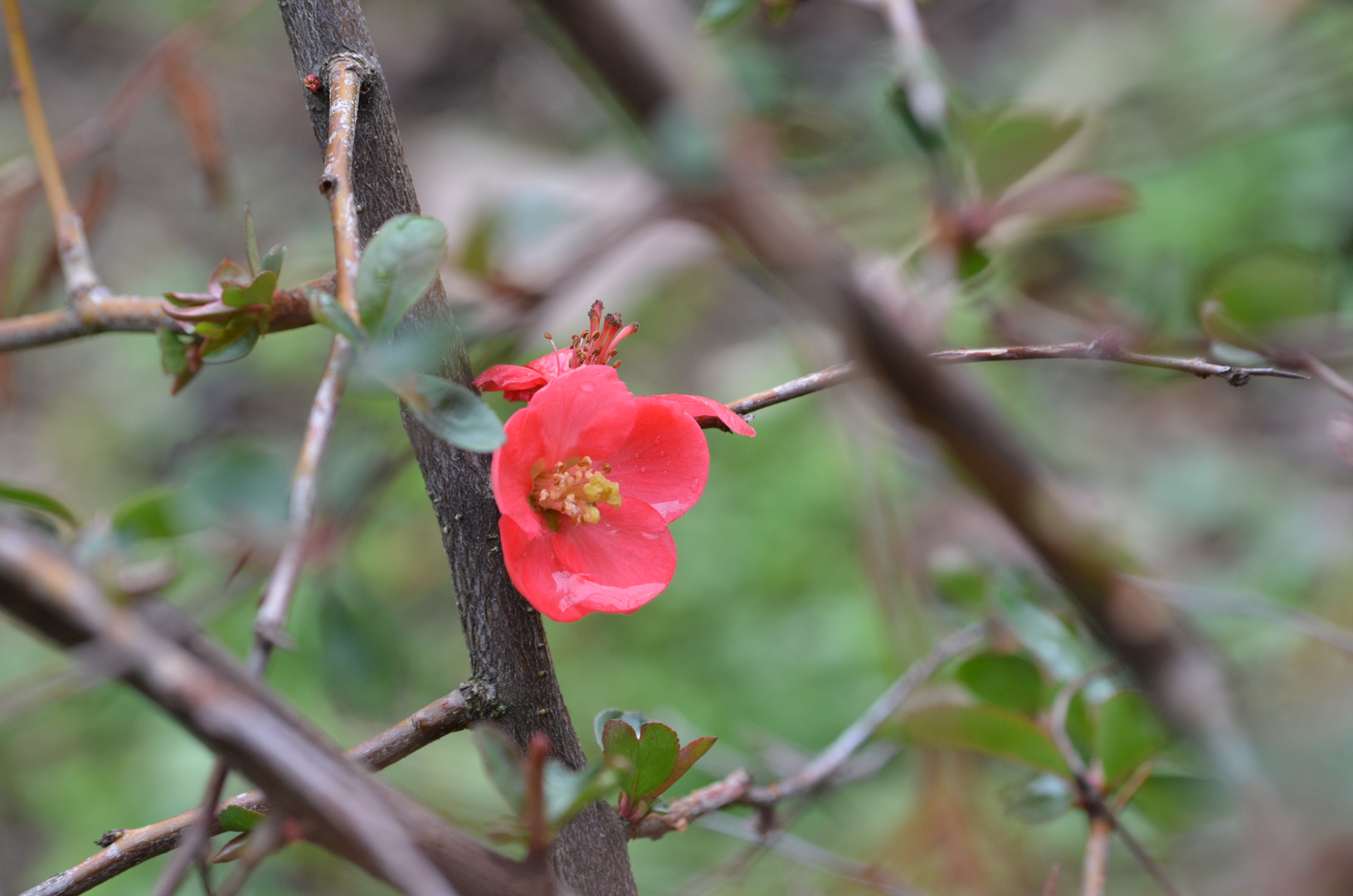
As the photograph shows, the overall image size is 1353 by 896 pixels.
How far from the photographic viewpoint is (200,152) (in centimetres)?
107

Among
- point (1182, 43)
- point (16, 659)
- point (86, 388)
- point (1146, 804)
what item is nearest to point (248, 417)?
point (86, 388)

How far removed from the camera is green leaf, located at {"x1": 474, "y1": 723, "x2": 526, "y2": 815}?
36cm

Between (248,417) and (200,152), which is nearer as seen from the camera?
(200,152)

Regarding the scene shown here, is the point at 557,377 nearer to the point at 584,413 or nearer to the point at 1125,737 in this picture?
the point at 584,413

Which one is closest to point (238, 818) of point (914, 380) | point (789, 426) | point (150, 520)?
point (150, 520)

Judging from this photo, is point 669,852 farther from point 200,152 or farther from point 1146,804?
point 200,152

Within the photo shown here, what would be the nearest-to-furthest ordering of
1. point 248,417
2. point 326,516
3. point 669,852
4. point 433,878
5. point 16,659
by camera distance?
point 433,878
point 326,516
point 669,852
point 16,659
point 248,417

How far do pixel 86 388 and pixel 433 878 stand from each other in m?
3.23

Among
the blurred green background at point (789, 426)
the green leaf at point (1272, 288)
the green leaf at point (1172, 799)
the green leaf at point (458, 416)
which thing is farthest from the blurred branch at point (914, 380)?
the green leaf at point (1272, 288)

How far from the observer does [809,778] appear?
77 cm

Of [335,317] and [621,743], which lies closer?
[335,317]

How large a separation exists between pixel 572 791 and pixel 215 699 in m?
0.15

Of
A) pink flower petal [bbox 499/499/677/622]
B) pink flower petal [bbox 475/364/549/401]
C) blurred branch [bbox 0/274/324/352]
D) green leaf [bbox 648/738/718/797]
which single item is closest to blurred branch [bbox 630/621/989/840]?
green leaf [bbox 648/738/718/797]

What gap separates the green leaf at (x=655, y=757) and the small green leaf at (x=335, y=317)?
250mm
